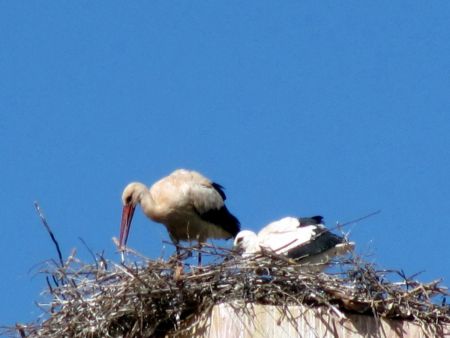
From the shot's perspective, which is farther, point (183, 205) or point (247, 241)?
point (183, 205)

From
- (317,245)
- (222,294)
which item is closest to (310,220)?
(317,245)

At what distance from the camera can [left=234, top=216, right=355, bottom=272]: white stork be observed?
9.73 metres

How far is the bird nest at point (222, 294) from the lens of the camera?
309 inches

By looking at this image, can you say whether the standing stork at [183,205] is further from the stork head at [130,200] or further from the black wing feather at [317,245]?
the black wing feather at [317,245]

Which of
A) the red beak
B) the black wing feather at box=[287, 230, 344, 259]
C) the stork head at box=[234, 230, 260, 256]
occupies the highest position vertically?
the red beak

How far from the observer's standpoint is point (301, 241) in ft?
32.1

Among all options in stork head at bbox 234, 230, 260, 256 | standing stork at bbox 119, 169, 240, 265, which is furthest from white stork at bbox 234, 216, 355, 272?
standing stork at bbox 119, 169, 240, 265

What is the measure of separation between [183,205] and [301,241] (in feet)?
9.74

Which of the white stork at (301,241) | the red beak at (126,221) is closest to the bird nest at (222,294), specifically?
the white stork at (301,241)

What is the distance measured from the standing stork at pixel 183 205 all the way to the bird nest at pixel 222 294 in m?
4.01

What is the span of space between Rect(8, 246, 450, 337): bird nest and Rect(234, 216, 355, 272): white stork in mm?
1317

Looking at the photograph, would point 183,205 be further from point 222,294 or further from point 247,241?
point 222,294

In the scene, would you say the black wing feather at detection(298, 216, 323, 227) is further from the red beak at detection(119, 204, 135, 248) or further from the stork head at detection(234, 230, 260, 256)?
the red beak at detection(119, 204, 135, 248)

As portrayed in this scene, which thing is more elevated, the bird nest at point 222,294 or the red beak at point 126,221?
the red beak at point 126,221
